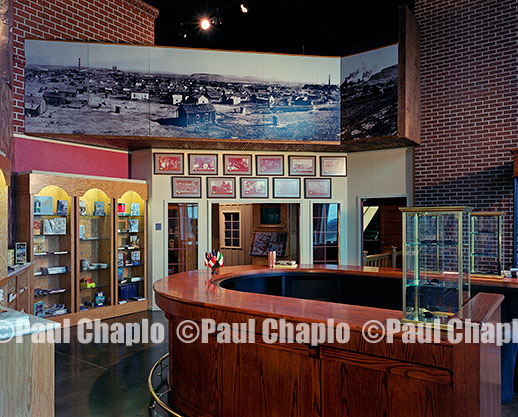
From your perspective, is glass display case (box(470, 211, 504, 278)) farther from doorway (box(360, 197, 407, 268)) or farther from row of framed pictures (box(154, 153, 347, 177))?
doorway (box(360, 197, 407, 268))

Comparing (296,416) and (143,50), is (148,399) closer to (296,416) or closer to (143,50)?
(296,416)

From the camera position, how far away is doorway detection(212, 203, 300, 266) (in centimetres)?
1120

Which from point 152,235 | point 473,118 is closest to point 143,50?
point 152,235

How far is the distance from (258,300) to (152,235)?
489cm

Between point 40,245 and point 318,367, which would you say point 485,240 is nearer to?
point 318,367

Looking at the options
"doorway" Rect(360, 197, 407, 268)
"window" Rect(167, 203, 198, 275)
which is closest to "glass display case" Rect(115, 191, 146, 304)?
"window" Rect(167, 203, 198, 275)

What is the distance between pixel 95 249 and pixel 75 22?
13.2 feet

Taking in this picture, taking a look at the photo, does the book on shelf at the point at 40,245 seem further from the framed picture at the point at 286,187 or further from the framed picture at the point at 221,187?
the framed picture at the point at 286,187

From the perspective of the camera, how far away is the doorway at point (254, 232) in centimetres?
1120

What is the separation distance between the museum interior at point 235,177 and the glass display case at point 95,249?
0.12 feet

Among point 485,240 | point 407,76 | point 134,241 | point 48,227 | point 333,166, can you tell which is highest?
point 407,76

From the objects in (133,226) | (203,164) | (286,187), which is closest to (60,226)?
(133,226)

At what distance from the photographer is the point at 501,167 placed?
661 cm

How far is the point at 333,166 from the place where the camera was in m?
8.19
